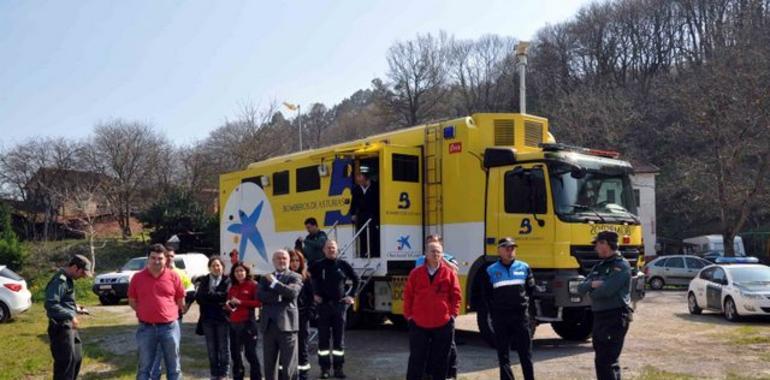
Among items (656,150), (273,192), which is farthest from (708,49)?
(273,192)

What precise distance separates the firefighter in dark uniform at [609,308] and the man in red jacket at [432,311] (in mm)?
1392

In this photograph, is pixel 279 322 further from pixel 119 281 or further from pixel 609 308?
pixel 119 281

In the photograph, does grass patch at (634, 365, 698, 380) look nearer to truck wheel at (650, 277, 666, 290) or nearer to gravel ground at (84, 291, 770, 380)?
gravel ground at (84, 291, 770, 380)

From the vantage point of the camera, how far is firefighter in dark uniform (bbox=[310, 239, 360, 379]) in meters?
9.86

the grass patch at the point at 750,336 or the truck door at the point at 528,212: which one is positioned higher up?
the truck door at the point at 528,212

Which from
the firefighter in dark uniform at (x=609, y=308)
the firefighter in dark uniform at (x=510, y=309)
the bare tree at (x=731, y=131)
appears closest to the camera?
the firefighter in dark uniform at (x=609, y=308)

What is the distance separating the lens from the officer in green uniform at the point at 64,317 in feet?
27.1

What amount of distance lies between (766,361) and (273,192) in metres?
9.97

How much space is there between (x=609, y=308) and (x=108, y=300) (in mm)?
21461

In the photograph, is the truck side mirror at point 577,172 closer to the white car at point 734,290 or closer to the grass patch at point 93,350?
the grass patch at point 93,350

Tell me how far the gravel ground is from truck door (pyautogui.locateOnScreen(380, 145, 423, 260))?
176cm

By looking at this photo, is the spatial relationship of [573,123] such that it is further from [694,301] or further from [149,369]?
[149,369]

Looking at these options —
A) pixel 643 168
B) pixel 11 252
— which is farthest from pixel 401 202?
pixel 643 168

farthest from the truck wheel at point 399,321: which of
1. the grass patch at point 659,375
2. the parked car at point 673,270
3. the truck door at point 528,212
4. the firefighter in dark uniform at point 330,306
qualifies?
the parked car at point 673,270
